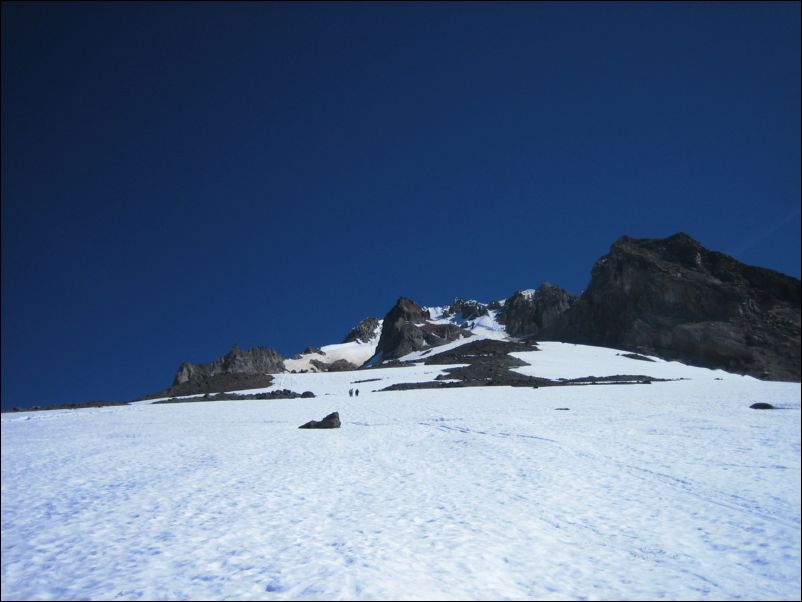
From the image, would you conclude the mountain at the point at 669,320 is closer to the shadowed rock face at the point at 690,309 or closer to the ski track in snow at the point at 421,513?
the shadowed rock face at the point at 690,309

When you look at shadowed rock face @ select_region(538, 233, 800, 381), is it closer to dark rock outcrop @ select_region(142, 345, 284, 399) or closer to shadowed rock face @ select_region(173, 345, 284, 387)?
dark rock outcrop @ select_region(142, 345, 284, 399)

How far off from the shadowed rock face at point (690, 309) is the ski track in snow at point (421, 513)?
32.6 m

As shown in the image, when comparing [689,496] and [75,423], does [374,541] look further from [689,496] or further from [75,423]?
[75,423]

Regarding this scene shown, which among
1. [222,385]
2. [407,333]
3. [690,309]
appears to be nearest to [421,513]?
A: [222,385]

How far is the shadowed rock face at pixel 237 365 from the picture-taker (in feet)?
310

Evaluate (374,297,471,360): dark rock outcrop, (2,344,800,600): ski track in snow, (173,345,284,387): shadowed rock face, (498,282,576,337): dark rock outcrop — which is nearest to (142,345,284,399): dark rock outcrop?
(173,345,284,387): shadowed rock face

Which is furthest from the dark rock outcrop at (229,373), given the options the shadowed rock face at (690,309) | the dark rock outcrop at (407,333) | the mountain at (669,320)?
the shadowed rock face at (690,309)

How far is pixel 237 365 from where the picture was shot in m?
104

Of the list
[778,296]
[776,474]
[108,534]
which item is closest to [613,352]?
[778,296]

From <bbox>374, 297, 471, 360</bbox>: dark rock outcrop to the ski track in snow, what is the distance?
235ft

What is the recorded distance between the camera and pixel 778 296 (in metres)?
50.8

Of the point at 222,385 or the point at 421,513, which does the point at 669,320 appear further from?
the point at 421,513

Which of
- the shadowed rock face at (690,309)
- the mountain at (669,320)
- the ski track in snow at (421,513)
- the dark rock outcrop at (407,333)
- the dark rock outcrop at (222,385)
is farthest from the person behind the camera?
the dark rock outcrop at (407,333)

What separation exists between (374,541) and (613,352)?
58.0 m
